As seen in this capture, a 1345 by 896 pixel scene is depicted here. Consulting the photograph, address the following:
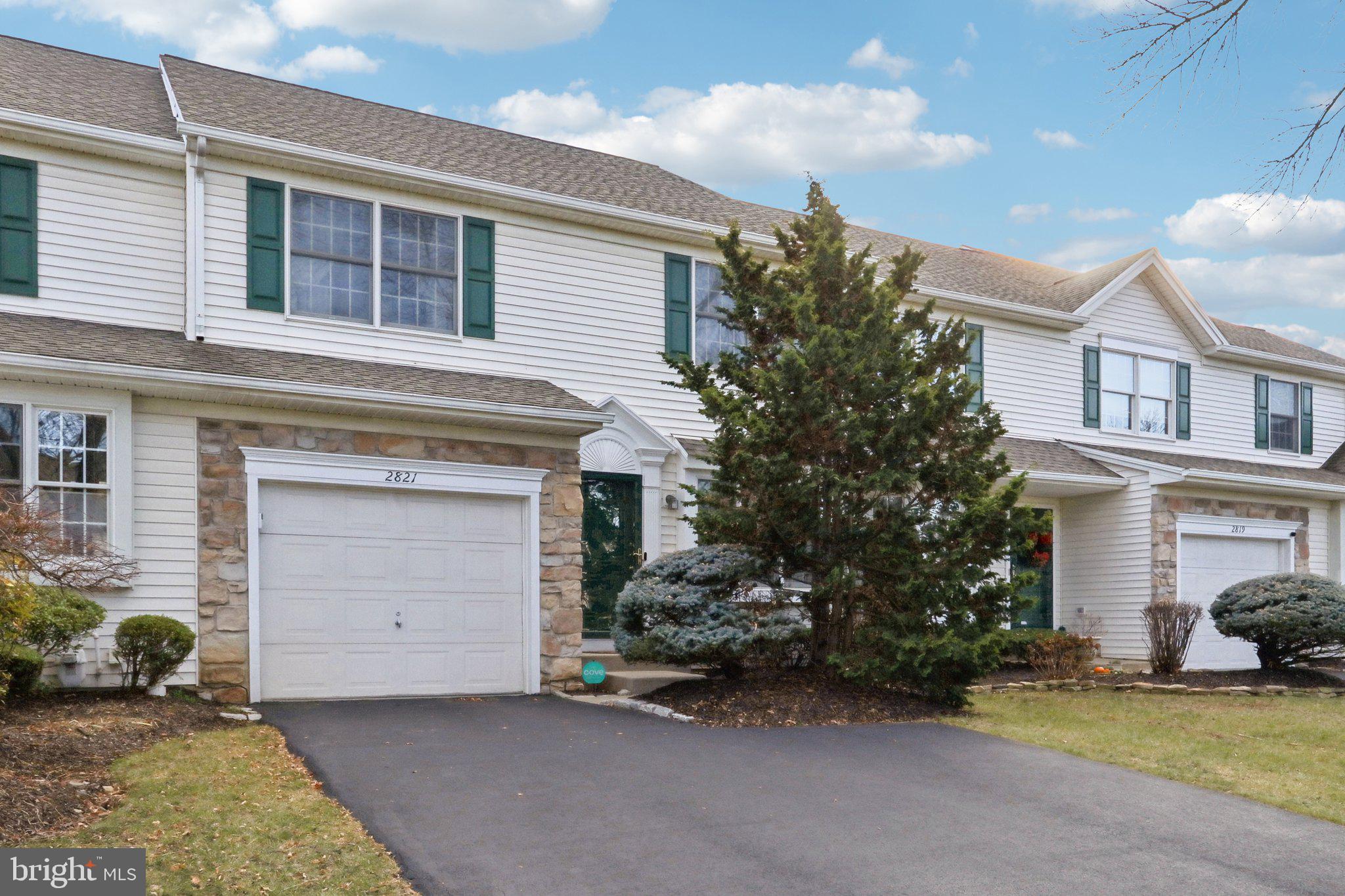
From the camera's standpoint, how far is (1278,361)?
20281 millimetres

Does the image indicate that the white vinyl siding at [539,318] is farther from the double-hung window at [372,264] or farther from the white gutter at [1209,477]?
the white gutter at [1209,477]

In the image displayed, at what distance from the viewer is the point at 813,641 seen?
448 inches

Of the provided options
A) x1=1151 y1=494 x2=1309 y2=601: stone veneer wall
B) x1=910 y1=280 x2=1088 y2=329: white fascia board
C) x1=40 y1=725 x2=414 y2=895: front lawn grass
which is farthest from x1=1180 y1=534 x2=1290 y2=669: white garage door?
x1=40 y1=725 x2=414 y2=895: front lawn grass

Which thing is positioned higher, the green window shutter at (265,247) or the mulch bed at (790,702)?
the green window shutter at (265,247)

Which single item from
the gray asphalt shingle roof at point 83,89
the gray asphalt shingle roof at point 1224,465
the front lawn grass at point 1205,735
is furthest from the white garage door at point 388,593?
the gray asphalt shingle roof at point 1224,465

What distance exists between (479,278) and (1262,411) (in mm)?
15048

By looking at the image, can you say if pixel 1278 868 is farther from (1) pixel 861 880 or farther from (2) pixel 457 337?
(2) pixel 457 337

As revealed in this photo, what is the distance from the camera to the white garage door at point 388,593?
10844 mm

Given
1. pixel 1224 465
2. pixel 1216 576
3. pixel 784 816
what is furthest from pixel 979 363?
pixel 784 816

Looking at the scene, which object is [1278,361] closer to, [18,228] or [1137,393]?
[1137,393]

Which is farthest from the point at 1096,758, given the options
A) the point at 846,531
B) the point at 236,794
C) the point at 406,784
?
the point at 236,794

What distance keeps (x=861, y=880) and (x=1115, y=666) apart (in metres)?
13.2

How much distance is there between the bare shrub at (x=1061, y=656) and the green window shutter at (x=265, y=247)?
34.9 feet

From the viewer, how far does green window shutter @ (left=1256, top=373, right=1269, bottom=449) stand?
798 inches
